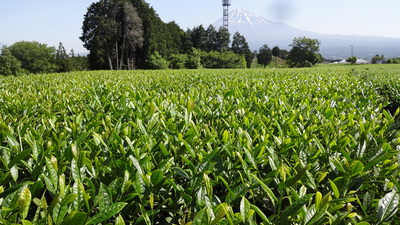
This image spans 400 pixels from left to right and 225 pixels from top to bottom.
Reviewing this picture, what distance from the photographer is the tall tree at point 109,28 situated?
47375 mm

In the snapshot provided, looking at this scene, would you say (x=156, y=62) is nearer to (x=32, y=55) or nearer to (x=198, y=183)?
(x=32, y=55)

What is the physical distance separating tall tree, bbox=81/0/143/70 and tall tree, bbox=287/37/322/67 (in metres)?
47.2

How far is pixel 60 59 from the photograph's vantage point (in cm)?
7262

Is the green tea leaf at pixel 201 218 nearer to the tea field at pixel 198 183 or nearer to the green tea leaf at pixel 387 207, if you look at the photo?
the tea field at pixel 198 183

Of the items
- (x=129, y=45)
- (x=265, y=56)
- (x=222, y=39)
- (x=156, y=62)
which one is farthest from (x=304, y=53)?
(x=129, y=45)

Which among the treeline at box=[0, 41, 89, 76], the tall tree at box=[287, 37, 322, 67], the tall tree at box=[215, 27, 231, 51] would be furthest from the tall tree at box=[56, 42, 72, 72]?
the tall tree at box=[287, 37, 322, 67]

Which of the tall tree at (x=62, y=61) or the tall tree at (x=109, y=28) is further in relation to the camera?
the tall tree at (x=62, y=61)

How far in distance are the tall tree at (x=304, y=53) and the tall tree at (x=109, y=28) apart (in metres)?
47.2

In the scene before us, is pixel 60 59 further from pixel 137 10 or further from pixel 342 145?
pixel 342 145

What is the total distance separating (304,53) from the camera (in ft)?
263

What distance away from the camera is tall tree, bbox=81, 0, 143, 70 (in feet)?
155

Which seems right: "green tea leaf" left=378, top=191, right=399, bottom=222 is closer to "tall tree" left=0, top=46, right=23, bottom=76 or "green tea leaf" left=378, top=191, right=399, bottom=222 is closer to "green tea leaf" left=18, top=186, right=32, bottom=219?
"green tea leaf" left=18, top=186, right=32, bottom=219

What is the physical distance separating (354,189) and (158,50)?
5345 centimetres

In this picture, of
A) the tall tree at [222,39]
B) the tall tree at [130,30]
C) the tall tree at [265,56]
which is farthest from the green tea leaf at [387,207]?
the tall tree at [265,56]
